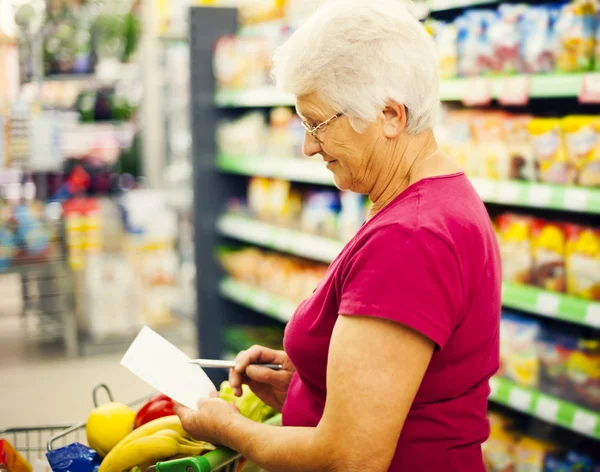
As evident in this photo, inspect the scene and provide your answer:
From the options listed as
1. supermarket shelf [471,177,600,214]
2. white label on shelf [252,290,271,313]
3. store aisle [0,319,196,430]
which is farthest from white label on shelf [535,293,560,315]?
store aisle [0,319,196,430]

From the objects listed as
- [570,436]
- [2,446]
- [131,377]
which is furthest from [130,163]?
[2,446]

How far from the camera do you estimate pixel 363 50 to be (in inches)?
49.1

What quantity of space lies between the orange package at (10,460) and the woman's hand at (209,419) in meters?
0.36

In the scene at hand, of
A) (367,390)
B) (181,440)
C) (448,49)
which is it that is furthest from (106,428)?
(448,49)

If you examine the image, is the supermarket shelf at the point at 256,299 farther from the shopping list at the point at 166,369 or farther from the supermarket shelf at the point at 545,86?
the shopping list at the point at 166,369

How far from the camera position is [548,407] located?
246 centimetres

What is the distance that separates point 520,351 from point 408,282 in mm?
1588

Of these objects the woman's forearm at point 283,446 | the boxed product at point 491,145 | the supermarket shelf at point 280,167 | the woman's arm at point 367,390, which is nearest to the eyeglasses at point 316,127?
the woman's arm at point 367,390

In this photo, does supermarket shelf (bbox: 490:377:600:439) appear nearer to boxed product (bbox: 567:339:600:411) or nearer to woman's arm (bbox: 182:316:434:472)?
boxed product (bbox: 567:339:600:411)

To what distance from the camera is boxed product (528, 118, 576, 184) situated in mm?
2404

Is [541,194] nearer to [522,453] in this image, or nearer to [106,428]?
[522,453]

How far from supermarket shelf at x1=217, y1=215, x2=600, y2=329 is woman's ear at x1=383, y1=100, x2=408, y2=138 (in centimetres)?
125

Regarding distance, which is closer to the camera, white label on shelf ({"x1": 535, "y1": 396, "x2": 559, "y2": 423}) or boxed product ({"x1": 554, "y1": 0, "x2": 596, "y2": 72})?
boxed product ({"x1": 554, "y1": 0, "x2": 596, "y2": 72})

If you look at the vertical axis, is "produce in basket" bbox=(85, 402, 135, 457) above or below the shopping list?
below
